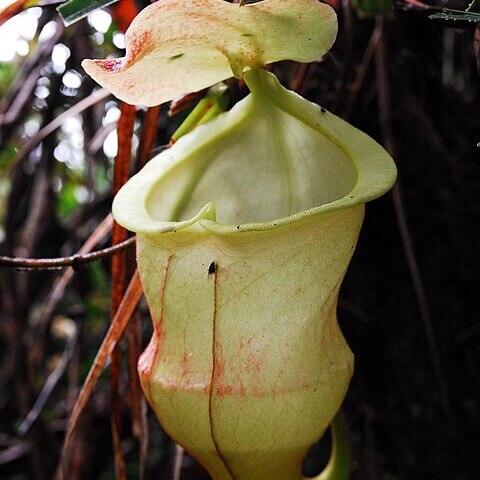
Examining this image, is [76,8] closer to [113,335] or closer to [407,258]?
[113,335]

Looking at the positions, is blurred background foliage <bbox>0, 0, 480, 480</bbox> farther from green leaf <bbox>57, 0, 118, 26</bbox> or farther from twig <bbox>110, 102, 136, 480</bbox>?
green leaf <bbox>57, 0, 118, 26</bbox>

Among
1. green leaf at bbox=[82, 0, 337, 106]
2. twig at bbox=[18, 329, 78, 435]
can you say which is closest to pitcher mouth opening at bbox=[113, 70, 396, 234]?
green leaf at bbox=[82, 0, 337, 106]

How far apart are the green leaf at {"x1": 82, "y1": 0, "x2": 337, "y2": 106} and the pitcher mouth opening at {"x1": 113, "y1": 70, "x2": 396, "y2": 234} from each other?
1.7 inches

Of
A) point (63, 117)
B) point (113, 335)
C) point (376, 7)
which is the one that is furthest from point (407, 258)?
point (63, 117)

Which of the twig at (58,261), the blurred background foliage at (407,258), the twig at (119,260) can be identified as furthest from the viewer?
the blurred background foliage at (407,258)

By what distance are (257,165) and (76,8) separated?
0.27 m


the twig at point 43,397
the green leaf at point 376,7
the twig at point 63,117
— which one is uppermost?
the green leaf at point 376,7

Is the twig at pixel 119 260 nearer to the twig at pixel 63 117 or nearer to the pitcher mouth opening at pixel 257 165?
the pitcher mouth opening at pixel 257 165

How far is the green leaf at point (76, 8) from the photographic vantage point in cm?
73

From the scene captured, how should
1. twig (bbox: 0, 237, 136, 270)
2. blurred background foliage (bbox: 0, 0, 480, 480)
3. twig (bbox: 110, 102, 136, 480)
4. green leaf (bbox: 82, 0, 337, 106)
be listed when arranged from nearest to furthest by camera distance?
green leaf (bbox: 82, 0, 337, 106) → twig (bbox: 0, 237, 136, 270) → twig (bbox: 110, 102, 136, 480) → blurred background foliage (bbox: 0, 0, 480, 480)

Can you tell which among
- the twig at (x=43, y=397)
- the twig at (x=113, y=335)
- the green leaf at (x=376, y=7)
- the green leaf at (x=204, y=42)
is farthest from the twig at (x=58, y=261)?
the twig at (x=43, y=397)

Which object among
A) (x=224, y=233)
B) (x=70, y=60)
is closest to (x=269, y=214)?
(x=224, y=233)

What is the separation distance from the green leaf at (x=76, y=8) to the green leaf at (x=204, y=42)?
8cm

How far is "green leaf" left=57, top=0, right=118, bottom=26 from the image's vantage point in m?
0.73
